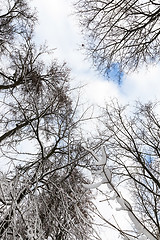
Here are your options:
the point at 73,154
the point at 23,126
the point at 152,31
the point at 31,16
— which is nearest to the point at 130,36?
the point at 152,31

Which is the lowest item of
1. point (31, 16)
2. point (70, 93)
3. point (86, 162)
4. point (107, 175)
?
point (107, 175)

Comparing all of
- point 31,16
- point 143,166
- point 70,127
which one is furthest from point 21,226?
point 31,16

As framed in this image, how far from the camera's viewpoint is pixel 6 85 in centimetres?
598

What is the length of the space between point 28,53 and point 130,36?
117 inches

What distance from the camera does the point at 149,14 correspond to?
12.1 ft

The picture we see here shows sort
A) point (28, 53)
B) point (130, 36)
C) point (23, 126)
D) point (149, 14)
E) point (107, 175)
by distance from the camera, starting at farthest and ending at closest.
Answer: point (28, 53), point (23, 126), point (130, 36), point (149, 14), point (107, 175)

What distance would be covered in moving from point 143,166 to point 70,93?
7.85 ft

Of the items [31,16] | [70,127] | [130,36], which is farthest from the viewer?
[31,16]

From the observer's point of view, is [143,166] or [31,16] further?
[31,16]

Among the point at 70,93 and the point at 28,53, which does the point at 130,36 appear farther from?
the point at 28,53

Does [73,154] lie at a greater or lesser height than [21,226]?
greater

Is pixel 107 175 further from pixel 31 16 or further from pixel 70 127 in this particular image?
pixel 31 16

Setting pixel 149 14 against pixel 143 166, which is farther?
pixel 143 166

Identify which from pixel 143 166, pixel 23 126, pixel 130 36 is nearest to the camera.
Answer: pixel 130 36
